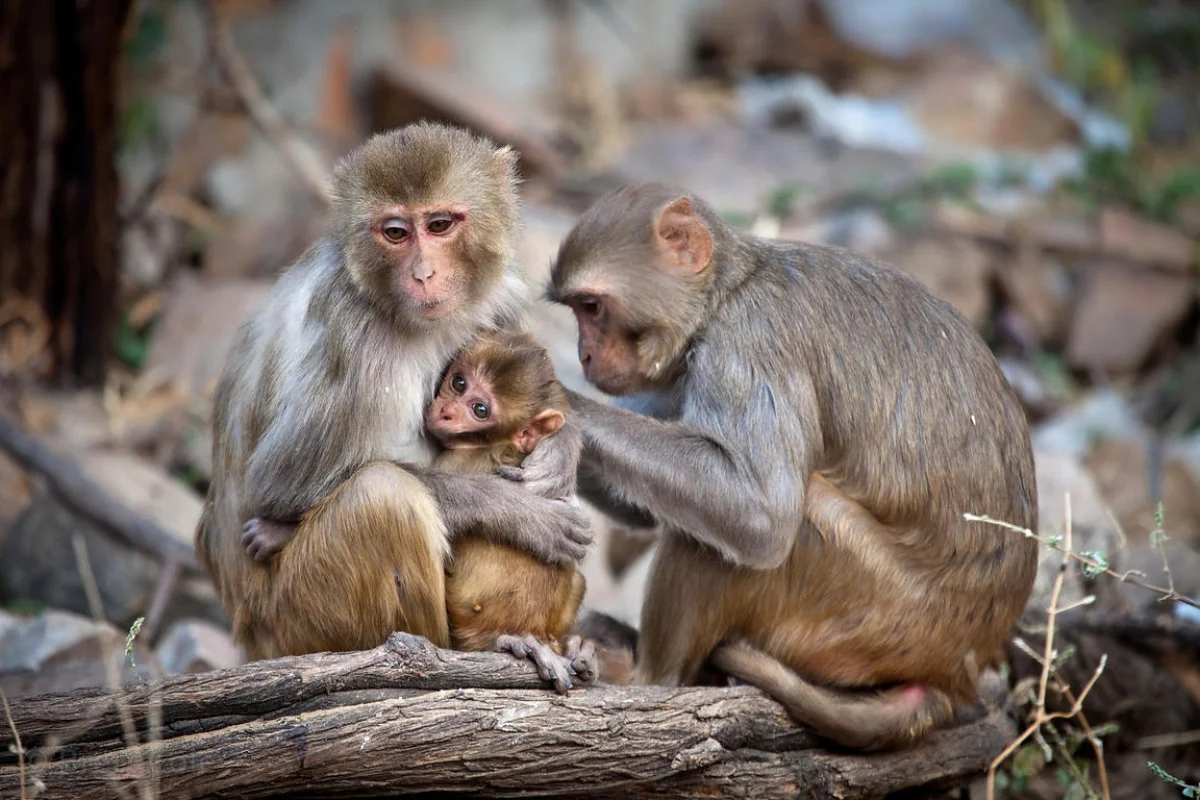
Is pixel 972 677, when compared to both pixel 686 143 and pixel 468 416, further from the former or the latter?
pixel 686 143

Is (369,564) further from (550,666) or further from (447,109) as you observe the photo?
(447,109)

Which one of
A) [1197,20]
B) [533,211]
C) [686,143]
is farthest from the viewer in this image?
[1197,20]

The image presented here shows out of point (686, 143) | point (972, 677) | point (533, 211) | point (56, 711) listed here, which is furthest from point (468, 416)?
point (686, 143)

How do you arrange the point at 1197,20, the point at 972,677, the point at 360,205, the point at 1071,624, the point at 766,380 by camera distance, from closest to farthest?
the point at 360,205
the point at 766,380
the point at 972,677
the point at 1071,624
the point at 1197,20

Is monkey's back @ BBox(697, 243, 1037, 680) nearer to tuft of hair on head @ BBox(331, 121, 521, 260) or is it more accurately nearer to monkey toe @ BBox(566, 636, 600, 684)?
monkey toe @ BBox(566, 636, 600, 684)

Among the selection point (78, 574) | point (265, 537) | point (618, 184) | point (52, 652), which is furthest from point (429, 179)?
point (618, 184)

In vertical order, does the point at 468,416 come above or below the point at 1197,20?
below

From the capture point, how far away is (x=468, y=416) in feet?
18.0

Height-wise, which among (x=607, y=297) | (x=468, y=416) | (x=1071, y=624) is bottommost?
(x=1071, y=624)

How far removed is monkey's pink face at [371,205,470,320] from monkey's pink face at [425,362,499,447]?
11.4 inches

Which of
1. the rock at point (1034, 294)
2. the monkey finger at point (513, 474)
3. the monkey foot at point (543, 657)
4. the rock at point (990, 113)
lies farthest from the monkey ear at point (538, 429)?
the rock at point (990, 113)

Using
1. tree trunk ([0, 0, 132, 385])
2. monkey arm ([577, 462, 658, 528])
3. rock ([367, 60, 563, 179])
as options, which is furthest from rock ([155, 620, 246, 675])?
rock ([367, 60, 563, 179])

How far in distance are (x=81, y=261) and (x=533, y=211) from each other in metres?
4.36

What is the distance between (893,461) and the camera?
575 centimetres
